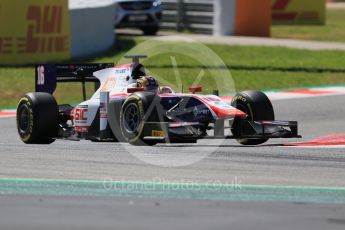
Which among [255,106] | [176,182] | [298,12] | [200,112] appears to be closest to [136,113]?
[200,112]

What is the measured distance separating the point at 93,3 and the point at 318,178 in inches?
724

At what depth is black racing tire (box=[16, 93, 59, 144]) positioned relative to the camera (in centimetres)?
1283

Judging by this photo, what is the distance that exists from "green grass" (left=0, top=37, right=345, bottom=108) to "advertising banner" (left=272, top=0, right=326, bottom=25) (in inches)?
424

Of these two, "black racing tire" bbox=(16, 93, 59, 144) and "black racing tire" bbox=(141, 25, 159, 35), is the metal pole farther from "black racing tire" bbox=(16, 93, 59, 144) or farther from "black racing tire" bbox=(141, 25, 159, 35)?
"black racing tire" bbox=(141, 25, 159, 35)

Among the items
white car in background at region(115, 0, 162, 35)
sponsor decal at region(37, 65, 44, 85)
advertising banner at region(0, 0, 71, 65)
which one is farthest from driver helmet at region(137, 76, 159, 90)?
white car in background at region(115, 0, 162, 35)

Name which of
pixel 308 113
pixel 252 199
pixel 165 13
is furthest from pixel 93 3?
pixel 252 199

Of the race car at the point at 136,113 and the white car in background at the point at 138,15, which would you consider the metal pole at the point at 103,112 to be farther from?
the white car in background at the point at 138,15

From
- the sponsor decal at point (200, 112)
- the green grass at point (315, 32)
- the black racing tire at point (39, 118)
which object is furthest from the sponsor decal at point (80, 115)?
the green grass at point (315, 32)

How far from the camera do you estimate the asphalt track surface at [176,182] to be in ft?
24.4

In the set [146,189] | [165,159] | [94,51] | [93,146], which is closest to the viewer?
[146,189]

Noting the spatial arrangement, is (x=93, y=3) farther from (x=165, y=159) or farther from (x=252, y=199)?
(x=252, y=199)

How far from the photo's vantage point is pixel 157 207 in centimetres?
801

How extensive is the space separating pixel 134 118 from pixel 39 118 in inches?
52.5

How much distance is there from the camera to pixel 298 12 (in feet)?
126
